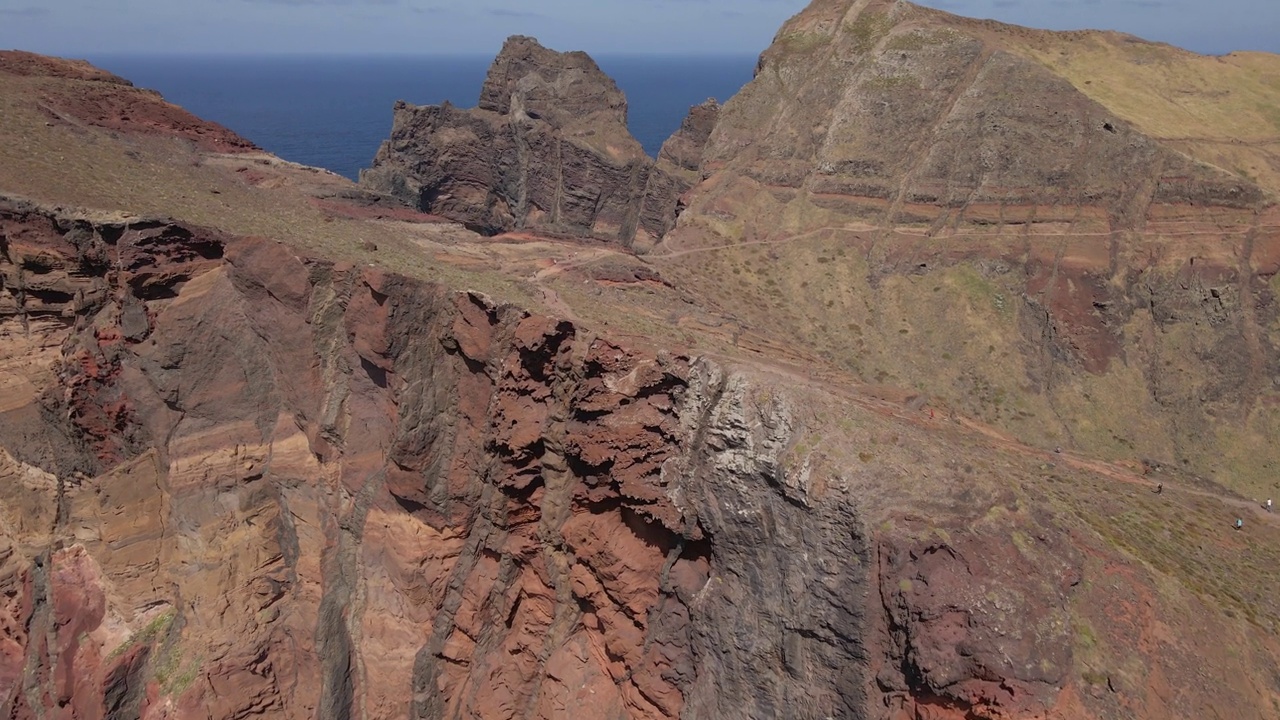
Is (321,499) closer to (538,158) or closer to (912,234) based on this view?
(912,234)

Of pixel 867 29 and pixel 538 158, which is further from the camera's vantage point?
pixel 538 158

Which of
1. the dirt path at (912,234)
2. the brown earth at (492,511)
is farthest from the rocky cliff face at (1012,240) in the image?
the brown earth at (492,511)

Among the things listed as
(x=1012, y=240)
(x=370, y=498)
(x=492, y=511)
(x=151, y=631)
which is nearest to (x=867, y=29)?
(x=1012, y=240)

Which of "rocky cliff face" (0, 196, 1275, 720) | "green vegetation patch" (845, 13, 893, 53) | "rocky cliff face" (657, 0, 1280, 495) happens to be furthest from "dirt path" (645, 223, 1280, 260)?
"rocky cliff face" (0, 196, 1275, 720)

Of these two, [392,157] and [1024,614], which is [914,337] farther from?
[392,157]

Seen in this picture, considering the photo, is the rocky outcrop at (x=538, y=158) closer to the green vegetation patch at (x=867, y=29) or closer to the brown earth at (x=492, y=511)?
the green vegetation patch at (x=867, y=29)
